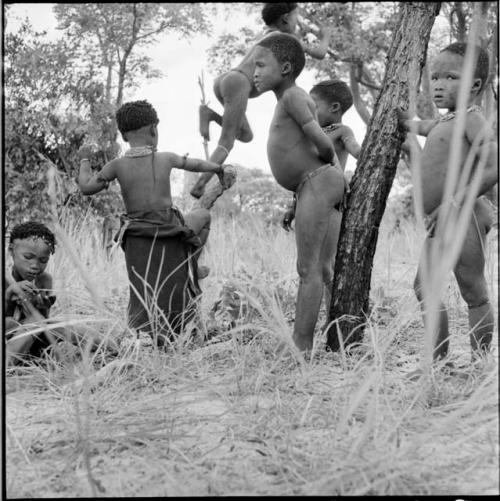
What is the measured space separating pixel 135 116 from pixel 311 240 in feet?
3.42

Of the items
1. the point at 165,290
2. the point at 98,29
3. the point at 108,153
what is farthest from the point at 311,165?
the point at 98,29

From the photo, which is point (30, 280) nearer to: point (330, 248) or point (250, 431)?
point (330, 248)

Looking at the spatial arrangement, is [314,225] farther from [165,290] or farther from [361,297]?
[165,290]

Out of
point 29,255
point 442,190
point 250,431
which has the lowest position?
point 250,431

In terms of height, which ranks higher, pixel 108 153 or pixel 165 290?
pixel 108 153

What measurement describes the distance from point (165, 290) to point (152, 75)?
6.01 meters

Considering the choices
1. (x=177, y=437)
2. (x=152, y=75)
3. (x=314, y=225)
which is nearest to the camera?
(x=177, y=437)

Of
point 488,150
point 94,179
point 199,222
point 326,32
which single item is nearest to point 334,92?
point 199,222

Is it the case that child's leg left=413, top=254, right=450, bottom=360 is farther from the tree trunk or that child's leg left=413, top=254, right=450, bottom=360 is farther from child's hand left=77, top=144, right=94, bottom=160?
child's hand left=77, top=144, right=94, bottom=160

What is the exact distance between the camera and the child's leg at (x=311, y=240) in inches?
106

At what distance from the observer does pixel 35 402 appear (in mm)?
2266

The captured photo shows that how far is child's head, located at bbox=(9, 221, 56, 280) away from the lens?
9.42 ft

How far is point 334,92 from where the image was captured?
3.40 meters

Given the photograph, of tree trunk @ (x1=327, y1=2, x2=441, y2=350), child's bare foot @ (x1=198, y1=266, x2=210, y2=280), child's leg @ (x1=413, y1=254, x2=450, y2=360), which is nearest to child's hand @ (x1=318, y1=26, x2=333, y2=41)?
tree trunk @ (x1=327, y1=2, x2=441, y2=350)
